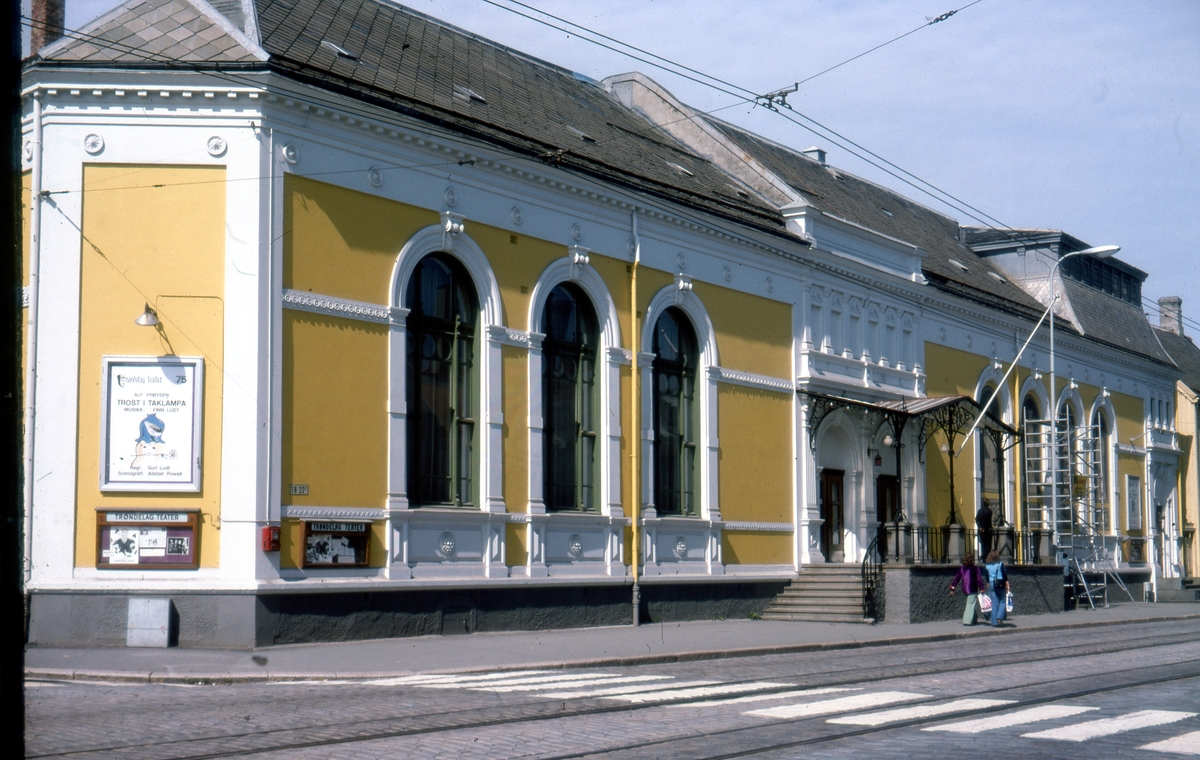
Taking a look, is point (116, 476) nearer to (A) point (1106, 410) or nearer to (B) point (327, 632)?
(B) point (327, 632)

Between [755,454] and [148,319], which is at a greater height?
[148,319]

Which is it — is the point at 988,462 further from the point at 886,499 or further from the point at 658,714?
the point at 658,714

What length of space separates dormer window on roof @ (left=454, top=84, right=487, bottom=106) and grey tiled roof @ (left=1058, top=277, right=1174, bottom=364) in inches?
1087

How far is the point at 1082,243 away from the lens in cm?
4712

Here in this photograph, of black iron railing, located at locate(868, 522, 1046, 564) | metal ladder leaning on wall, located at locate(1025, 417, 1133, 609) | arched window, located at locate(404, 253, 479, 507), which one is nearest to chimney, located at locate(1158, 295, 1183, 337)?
metal ladder leaning on wall, located at locate(1025, 417, 1133, 609)

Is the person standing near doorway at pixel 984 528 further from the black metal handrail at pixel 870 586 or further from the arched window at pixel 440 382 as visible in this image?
the arched window at pixel 440 382

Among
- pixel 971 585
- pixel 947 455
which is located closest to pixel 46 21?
pixel 971 585

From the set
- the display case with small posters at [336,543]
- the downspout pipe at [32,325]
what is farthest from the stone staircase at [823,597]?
the downspout pipe at [32,325]

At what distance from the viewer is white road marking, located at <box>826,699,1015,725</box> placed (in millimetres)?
11633

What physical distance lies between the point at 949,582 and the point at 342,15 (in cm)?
1791

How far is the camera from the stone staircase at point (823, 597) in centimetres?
2830

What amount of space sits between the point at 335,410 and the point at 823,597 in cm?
1322

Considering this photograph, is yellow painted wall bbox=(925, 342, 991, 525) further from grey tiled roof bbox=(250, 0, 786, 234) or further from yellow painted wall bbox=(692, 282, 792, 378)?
grey tiled roof bbox=(250, 0, 786, 234)

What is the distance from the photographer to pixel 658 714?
12.1m
